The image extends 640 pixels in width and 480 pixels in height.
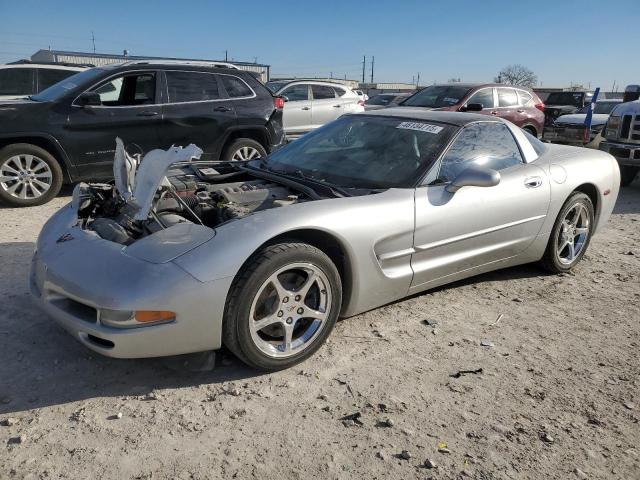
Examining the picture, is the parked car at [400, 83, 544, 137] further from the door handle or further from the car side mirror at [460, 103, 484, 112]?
the door handle

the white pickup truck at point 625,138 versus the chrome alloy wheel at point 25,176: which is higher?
the white pickup truck at point 625,138

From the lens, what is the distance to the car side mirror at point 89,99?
6.41 meters

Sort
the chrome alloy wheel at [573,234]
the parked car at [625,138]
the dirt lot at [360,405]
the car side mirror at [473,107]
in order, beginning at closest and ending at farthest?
the dirt lot at [360,405]
the chrome alloy wheel at [573,234]
the parked car at [625,138]
the car side mirror at [473,107]

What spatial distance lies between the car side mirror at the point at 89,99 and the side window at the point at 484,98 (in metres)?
7.42

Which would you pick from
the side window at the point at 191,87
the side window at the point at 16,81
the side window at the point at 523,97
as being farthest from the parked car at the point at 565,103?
the side window at the point at 16,81

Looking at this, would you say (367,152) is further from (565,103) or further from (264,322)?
(565,103)

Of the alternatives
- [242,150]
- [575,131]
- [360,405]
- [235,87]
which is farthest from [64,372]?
[575,131]

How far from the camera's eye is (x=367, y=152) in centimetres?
398

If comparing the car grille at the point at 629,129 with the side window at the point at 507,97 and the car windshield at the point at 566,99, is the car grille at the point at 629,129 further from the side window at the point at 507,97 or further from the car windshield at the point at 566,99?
the car windshield at the point at 566,99

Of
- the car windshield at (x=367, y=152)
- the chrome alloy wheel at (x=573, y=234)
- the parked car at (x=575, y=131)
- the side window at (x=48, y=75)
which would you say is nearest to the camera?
the car windshield at (x=367, y=152)

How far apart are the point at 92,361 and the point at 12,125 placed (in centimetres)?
426

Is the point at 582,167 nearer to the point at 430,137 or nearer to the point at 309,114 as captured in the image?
the point at 430,137

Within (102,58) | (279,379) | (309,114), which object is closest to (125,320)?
(279,379)

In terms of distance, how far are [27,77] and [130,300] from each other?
8867 millimetres
